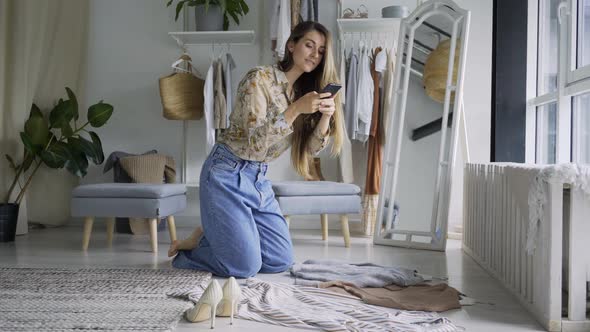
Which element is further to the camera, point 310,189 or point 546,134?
point 310,189

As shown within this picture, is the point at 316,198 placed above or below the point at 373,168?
below

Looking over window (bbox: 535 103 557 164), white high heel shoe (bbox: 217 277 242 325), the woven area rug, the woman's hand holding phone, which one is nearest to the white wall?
window (bbox: 535 103 557 164)

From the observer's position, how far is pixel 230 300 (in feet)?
5.89

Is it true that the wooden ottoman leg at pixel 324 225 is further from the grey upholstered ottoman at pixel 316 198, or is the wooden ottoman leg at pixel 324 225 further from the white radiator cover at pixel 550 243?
the white radiator cover at pixel 550 243

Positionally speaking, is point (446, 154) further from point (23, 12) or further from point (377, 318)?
point (23, 12)

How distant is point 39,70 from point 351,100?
7.56 feet

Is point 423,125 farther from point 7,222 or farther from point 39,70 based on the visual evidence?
point 39,70

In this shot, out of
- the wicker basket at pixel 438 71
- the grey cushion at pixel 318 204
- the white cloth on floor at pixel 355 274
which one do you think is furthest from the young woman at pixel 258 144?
the wicker basket at pixel 438 71

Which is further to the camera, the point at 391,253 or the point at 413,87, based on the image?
the point at 413,87

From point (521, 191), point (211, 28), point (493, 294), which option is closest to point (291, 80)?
point (521, 191)

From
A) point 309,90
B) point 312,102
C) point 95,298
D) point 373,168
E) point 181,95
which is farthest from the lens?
point 181,95

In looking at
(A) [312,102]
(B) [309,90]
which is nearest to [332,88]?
(A) [312,102]

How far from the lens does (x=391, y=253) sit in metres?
3.28

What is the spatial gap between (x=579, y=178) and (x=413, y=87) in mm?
2134
